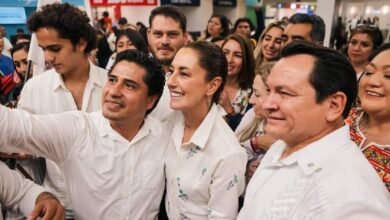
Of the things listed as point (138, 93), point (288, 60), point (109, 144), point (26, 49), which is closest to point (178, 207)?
point (109, 144)

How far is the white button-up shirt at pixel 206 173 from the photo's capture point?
138cm

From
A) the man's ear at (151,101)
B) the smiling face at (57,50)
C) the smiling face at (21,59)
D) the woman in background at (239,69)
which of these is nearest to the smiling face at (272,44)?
the woman in background at (239,69)

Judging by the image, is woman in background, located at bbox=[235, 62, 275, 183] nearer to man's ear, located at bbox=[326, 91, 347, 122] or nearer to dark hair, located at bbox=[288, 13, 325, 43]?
man's ear, located at bbox=[326, 91, 347, 122]

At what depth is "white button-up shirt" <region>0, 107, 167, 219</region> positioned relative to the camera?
140cm

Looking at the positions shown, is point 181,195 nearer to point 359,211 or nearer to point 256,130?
point 256,130

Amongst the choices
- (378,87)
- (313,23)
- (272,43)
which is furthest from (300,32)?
(378,87)

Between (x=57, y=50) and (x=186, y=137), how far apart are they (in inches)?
32.5

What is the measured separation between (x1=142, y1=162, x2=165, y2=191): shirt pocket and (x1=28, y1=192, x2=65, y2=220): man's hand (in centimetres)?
36

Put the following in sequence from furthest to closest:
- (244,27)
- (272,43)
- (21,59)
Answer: (244,27) < (21,59) < (272,43)

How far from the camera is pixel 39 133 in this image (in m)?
1.30

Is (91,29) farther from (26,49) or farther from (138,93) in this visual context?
(26,49)

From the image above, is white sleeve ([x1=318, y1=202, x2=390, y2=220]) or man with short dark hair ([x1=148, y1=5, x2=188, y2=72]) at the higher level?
man with short dark hair ([x1=148, y1=5, x2=188, y2=72])

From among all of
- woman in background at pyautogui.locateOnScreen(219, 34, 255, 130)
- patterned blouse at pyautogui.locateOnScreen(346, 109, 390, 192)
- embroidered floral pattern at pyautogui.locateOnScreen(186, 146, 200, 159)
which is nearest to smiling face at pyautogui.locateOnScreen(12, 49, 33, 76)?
woman in background at pyautogui.locateOnScreen(219, 34, 255, 130)

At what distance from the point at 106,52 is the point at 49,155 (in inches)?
159
